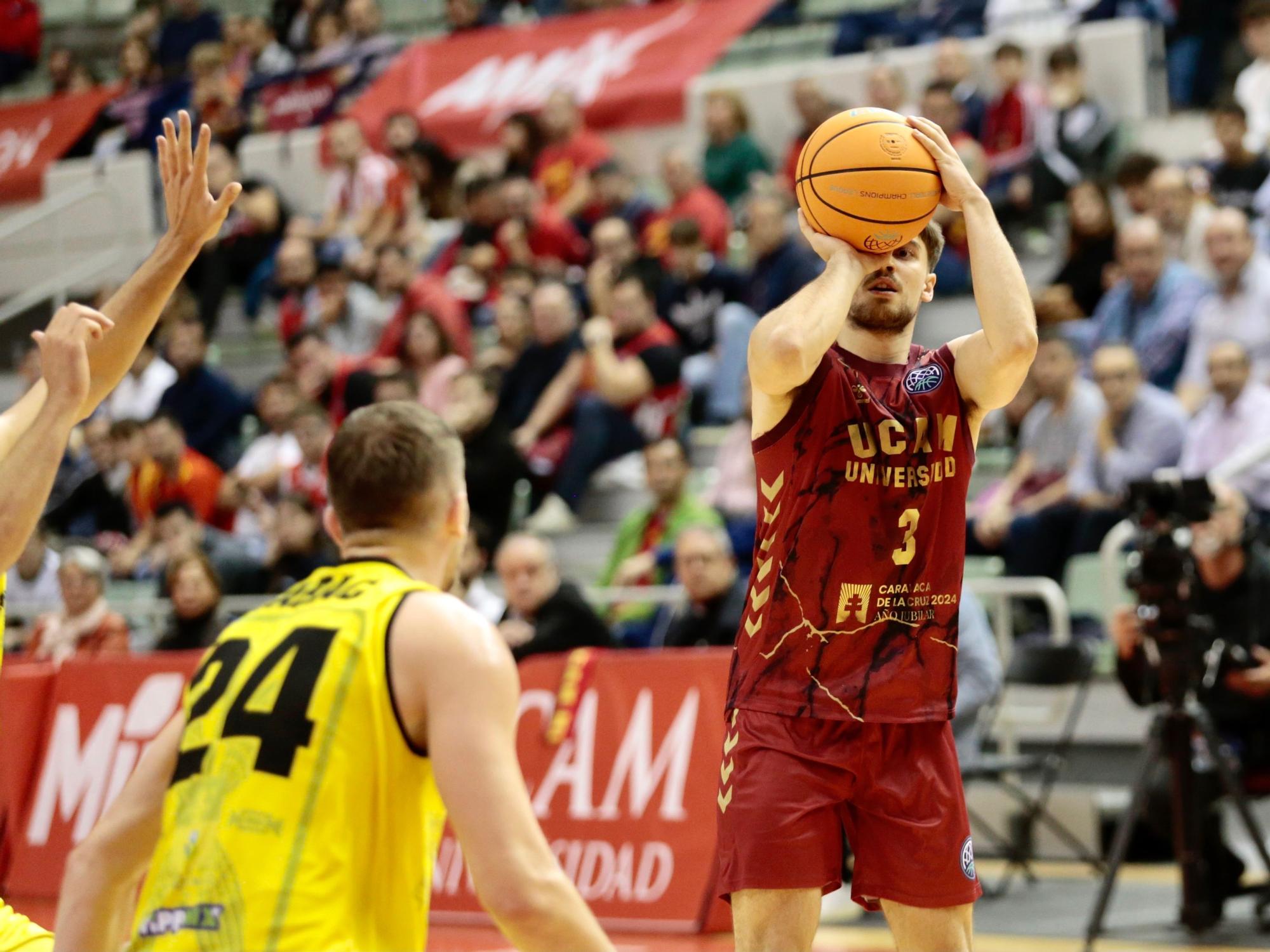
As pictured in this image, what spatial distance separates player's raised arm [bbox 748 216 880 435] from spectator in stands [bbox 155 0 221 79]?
16500mm

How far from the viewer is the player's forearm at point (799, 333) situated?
12.6ft

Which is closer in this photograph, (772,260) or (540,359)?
(772,260)

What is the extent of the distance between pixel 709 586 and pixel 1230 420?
2961 mm

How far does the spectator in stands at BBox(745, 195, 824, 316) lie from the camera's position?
11438 millimetres

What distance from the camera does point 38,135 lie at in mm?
19344

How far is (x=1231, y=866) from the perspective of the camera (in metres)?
7.40

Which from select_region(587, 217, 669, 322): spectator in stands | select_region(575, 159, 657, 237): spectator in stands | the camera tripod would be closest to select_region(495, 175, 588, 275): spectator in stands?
select_region(575, 159, 657, 237): spectator in stands

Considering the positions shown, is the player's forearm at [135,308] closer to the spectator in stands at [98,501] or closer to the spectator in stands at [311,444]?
the spectator in stands at [311,444]

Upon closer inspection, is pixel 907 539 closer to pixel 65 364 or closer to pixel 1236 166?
pixel 65 364

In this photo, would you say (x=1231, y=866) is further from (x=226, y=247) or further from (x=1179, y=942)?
(x=226, y=247)

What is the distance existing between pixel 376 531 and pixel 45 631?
840 cm

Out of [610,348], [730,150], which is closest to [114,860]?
[610,348]

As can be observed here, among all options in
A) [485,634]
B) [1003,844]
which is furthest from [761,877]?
[1003,844]

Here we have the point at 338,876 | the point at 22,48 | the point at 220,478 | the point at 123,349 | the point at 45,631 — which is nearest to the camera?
the point at 338,876
